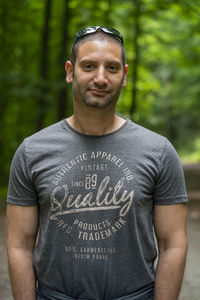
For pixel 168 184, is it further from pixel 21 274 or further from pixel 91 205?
pixel 21 274

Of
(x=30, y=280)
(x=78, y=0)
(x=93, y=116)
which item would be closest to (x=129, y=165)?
(x=93, y=116)

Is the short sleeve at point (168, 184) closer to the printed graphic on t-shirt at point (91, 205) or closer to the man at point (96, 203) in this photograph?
the man at point (96, 203)

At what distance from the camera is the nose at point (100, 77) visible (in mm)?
2281

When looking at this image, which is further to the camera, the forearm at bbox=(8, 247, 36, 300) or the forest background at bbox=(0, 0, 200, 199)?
the forest background at bbox=(0, 0, 200, 199)

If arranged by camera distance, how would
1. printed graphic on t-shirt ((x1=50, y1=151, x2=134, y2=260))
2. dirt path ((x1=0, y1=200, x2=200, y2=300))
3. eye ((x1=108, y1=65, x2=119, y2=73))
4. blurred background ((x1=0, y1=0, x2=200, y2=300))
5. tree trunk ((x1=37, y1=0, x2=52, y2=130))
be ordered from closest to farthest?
printed graphic on t-shirt ((x1=50, y1=151, x2=134, y2=260)) → eye ((x1=108, y1=65, x2=119, y2=73)) → dirt path ((x1=0, y1=200, x2=200, y2=300)) → blurred background ((x1=0, y1=0, x2=200, y2=300)) → tree trunk ((x1=37, y1=0, x2=52, y2=130))

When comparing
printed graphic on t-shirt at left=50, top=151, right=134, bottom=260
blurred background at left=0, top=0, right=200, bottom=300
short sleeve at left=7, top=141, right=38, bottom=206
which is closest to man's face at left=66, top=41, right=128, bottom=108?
printed graphic on t-shirt at left=50, top=151, right=134, bottom=260

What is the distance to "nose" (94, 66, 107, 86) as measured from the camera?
→ 228 centimetres

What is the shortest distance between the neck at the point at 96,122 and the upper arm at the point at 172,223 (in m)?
0.51

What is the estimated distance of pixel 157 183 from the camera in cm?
230

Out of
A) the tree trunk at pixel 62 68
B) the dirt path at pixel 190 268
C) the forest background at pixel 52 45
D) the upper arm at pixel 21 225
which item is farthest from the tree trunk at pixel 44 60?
the upper arm at pixel 21 225

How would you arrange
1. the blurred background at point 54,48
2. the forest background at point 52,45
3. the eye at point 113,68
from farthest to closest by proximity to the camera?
the forest background at point 52,45
the blurred background at point 54,48
the eye at point 113,68

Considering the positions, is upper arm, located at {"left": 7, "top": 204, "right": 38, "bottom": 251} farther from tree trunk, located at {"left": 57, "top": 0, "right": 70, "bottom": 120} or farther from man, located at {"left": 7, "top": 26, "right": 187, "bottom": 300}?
tree trunk, located at {"left": 57, "top": 0, "right": 70, "bottom": 120}

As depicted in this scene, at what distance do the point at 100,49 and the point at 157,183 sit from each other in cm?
78

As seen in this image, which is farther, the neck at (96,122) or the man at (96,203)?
the neck at (96,122)
